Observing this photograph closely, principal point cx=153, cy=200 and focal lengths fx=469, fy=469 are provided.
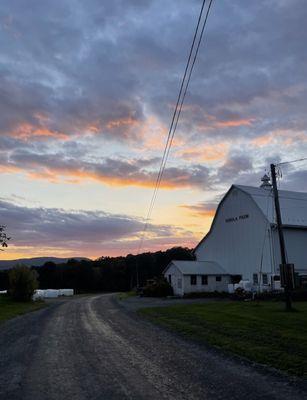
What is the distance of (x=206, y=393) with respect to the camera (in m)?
6.95

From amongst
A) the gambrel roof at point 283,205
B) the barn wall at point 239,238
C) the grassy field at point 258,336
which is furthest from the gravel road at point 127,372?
the gambrel roof at point 283,205

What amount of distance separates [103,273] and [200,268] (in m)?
68.0

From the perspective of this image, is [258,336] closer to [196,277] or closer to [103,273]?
[196,277]

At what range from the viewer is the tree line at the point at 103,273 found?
111 meters

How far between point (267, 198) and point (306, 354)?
135 feet

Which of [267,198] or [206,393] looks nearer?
[206,393]

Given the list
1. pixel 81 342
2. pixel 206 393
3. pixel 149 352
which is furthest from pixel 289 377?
pixel 81 342

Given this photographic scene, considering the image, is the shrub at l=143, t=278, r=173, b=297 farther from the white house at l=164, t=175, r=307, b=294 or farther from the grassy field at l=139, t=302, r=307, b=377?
the grassy field at l=139, t=302, r=307, b=377

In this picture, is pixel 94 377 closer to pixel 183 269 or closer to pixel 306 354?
pixel 306 354

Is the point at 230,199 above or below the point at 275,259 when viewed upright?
above

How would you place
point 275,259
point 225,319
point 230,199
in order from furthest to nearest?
1. point 230,199
2. point 275,259
3. point 225,319

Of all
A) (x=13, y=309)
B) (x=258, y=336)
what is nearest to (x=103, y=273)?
(x=13, y=309)

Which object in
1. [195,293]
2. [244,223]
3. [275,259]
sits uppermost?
[244,223]

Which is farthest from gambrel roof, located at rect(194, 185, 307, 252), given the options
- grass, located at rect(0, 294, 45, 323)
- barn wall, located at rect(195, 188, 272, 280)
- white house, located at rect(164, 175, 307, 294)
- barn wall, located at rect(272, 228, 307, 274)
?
grass, located at rect(0, 294, 45, 323)
